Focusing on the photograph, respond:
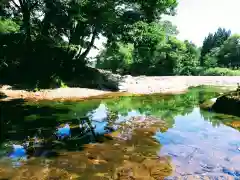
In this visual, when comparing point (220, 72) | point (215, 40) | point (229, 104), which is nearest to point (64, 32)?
point (229, 104)

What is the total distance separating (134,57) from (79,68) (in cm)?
2600

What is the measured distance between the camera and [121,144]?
396 inches

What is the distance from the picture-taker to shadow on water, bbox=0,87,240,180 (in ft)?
24.8

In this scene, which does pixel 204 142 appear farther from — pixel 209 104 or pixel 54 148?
pixel 209 104

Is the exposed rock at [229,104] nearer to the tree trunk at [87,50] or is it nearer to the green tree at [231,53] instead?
the tree trunk at [87,50]

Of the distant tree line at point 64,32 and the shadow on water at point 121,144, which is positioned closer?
the shadow on water at point 121,144

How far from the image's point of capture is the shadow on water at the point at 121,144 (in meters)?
7.56

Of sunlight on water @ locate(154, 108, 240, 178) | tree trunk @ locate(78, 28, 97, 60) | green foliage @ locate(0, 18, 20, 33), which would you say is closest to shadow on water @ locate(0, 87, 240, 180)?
sunlight on water @ locate(154, 108, 240, 178)

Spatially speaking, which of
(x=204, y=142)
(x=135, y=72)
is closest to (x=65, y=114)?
(x=204, y=142)

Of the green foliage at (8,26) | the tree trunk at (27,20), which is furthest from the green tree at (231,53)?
the tree trunk at (27,20)

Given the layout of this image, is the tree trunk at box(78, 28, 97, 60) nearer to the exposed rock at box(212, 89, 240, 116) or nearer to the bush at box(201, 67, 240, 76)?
the exposed rock at box(212, 89, 240, 116)

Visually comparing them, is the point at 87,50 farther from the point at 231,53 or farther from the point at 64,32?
the point at 231,53

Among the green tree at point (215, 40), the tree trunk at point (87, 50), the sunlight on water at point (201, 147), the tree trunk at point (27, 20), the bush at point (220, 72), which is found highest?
the green tree at point (215, 40)

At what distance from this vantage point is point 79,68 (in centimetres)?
3316
